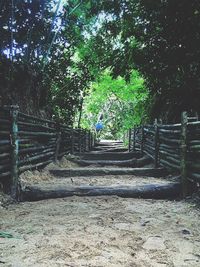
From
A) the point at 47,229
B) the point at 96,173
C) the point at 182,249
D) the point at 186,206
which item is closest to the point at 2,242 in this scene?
the point at 47,229

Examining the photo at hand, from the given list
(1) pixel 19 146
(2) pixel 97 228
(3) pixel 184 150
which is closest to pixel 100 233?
(2) pixel 97 228

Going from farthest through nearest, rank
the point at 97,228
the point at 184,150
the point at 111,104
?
1. the point at 111,104
2. the point at 184,150
3. the point at 97,228

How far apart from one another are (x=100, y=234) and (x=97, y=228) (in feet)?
0.76

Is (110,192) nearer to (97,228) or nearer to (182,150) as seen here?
(182,150)

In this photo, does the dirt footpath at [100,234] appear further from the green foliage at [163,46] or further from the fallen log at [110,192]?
the green foliage at [163,46]

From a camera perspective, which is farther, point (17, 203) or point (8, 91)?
point (8, 91)

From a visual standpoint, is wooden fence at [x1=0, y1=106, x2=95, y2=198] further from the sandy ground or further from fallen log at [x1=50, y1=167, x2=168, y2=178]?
the sandy ground

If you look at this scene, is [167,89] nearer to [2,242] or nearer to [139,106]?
[139,106]

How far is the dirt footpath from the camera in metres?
2.88

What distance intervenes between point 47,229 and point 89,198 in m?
1.71

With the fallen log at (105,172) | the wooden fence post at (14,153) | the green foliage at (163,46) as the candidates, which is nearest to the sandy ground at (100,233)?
the wooden fence post at (14,153)

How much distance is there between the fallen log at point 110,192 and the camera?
5441 mm

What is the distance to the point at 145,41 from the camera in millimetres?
8164

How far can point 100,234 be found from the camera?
357 centimetres
